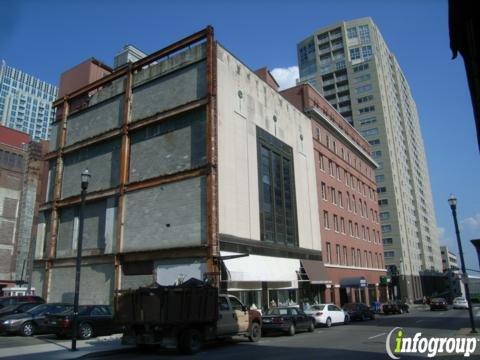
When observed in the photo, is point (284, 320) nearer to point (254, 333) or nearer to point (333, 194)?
point (254, 333)

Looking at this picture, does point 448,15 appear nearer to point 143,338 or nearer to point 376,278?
point 143,338

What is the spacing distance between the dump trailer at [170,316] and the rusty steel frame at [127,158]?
386 inches

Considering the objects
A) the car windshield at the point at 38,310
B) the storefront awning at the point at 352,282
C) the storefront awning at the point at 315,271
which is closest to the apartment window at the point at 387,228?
the storefront awning at the point at 352,282

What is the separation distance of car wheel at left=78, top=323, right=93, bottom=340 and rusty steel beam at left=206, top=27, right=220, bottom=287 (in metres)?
7.42

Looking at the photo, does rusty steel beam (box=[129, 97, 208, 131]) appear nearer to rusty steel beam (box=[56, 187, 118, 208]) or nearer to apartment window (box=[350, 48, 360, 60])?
rusty steel beam (box=[56, 187, 118, 208])

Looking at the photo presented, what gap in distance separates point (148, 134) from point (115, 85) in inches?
272

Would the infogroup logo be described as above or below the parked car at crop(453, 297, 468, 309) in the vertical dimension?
below

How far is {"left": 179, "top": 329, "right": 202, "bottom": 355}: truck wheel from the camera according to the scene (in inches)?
559

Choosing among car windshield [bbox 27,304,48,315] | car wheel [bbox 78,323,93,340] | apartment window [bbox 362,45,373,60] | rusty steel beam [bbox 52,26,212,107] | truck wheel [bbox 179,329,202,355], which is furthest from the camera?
apartment window [bbox 362,45,373,60]

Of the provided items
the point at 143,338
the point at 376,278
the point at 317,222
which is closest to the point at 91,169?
the point at 317,222

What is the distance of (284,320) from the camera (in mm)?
20969

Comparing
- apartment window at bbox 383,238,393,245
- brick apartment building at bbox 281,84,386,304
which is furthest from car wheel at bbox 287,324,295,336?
apartment window at bbox 383,238,393,245

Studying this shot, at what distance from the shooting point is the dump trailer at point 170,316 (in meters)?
14.0

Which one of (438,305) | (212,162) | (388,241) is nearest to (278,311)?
(212,162)
